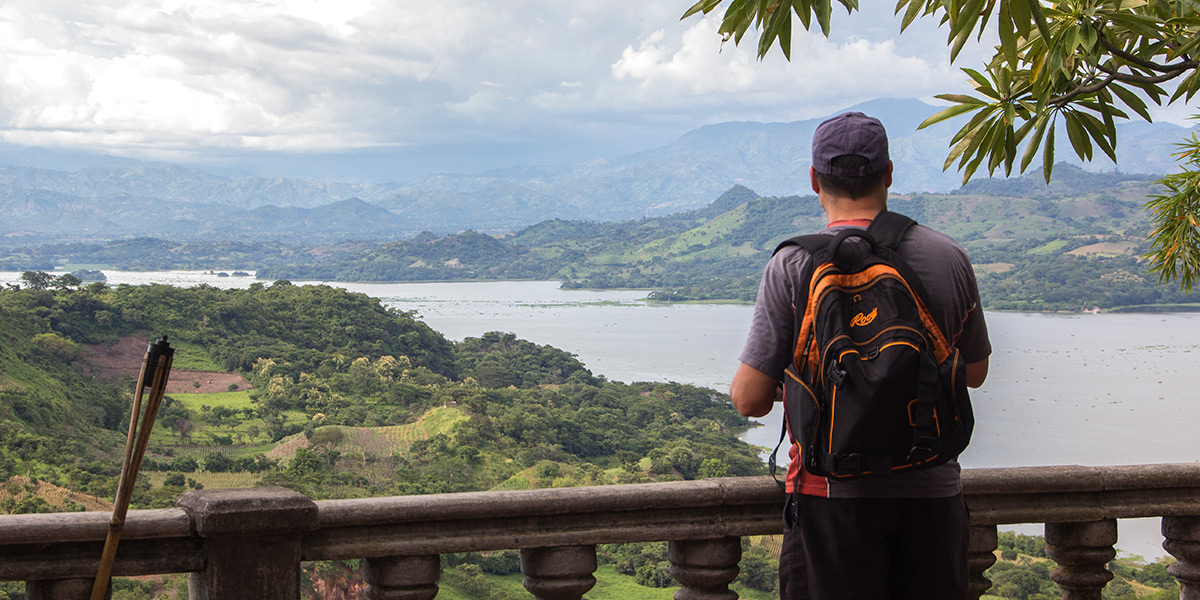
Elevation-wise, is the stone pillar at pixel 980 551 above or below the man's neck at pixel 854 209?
below

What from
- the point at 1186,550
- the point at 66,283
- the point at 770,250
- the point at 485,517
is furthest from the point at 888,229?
the point at 770,250

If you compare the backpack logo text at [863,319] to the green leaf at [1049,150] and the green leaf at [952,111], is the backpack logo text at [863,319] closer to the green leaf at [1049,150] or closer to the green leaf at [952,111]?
the green leaf at [952,111]

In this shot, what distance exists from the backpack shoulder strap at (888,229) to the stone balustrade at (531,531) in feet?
2.42

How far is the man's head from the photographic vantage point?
1.90 metres

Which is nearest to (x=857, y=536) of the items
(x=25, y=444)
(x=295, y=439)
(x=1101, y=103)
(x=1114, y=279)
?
(x=1101, y=103)

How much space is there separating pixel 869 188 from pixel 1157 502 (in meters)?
1.56

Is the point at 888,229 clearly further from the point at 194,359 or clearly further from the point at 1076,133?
the point at 194,359

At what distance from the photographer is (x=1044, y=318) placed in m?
92.4

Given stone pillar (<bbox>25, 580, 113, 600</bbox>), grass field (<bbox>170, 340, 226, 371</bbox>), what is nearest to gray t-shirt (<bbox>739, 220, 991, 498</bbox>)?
stone pillar (<bbox>25, 580, 113, 600</bbox>)

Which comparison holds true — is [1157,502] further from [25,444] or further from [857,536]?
[25,444]

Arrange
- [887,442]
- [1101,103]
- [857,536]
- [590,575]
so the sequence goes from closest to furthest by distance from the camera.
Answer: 1. [887,442]
2. [857,536]
3. [590,575]
4. [1101,103]

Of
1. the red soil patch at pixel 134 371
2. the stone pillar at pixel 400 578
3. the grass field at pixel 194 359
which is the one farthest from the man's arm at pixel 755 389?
the grass field at pixel 194 359

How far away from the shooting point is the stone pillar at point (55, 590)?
6.36ft

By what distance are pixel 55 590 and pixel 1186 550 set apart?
2.98m
